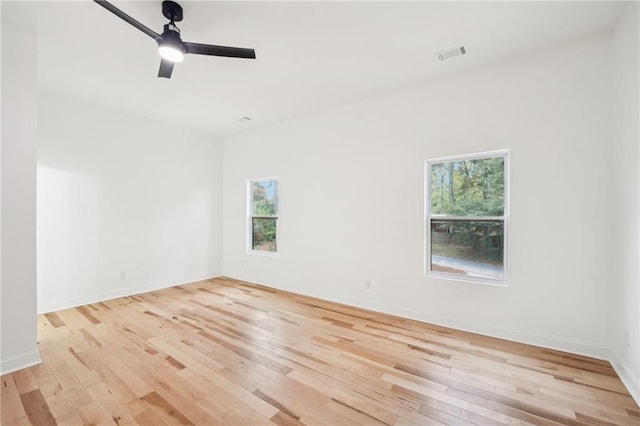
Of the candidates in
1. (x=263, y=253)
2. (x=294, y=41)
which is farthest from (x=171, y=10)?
(x=263, y=253)

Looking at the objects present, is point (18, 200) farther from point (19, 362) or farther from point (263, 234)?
point (263, 234)

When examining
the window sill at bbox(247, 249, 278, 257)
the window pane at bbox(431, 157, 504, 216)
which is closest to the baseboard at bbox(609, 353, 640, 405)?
the window pane at bbox(431, 157, 504, 216)

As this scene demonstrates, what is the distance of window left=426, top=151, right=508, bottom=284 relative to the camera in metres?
3.09

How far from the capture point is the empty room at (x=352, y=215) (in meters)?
2.15

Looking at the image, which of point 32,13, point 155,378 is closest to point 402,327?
point 155,378

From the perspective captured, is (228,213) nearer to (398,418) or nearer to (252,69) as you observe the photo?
(252,69)

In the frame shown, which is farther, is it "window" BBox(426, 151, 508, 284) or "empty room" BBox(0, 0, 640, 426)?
"window" BBox(426, 151, 508, 284)

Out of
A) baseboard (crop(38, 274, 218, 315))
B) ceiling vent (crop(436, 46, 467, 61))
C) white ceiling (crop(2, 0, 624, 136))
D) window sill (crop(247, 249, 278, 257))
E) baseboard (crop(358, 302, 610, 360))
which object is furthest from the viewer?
window sill (crop(247, 249, 278, 257))

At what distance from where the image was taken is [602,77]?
2.57m

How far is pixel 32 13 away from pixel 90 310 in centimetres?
348

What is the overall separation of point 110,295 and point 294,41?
15.0ft

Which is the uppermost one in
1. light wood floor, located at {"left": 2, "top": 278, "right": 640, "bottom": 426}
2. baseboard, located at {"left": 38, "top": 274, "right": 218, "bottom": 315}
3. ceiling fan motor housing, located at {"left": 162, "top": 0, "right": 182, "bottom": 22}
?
ceiling fan motor housing, located at {"left": 162, "top": 0, "right": 182, "bottom": 22}

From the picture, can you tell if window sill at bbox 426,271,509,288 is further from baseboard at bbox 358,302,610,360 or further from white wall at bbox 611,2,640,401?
white wall at bbox 611,2,640,401

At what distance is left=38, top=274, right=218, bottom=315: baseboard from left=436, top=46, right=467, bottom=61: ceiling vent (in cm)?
542
